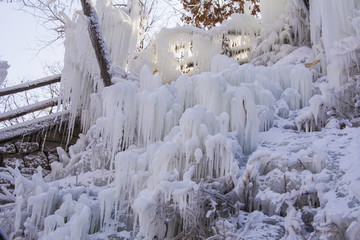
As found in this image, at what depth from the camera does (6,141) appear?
657 cm

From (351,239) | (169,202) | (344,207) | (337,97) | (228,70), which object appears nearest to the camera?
(351,239)

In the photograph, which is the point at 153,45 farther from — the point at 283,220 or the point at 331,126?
the point at 283,220

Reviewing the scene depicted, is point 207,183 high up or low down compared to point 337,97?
down

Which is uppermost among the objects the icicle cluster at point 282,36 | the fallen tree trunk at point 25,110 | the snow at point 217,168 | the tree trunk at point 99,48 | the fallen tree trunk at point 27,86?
the icicle cluster at point 282,36

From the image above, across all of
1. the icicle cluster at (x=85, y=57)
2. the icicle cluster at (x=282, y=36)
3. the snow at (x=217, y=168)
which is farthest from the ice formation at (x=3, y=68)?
the icicle cluster at (x=282, y=36)

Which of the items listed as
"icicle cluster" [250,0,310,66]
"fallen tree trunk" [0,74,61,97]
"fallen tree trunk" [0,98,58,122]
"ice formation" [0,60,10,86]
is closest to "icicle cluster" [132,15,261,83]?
"icicle cluster" [250,0,310,66]

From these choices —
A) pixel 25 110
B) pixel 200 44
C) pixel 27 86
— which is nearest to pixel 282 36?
pixel 200 44

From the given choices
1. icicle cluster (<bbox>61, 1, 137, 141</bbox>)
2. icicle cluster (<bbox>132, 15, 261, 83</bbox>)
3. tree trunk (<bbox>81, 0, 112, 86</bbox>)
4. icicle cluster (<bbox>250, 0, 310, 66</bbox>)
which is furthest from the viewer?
icicle cluster (<bbox>250, 0, 310, 66</bbox>)

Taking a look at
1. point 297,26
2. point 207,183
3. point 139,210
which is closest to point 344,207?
point 207,183

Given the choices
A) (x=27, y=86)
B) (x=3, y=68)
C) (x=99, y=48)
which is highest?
(x=99, y=48)

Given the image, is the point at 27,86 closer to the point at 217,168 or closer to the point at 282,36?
the point at 217,168

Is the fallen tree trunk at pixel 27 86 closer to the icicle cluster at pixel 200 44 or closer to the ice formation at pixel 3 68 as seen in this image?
the ice formation at pixel 3 68

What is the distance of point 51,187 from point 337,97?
4.02 m

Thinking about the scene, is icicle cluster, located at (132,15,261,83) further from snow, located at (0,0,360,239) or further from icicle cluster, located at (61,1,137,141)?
snow, located at (0,0,360,239)
